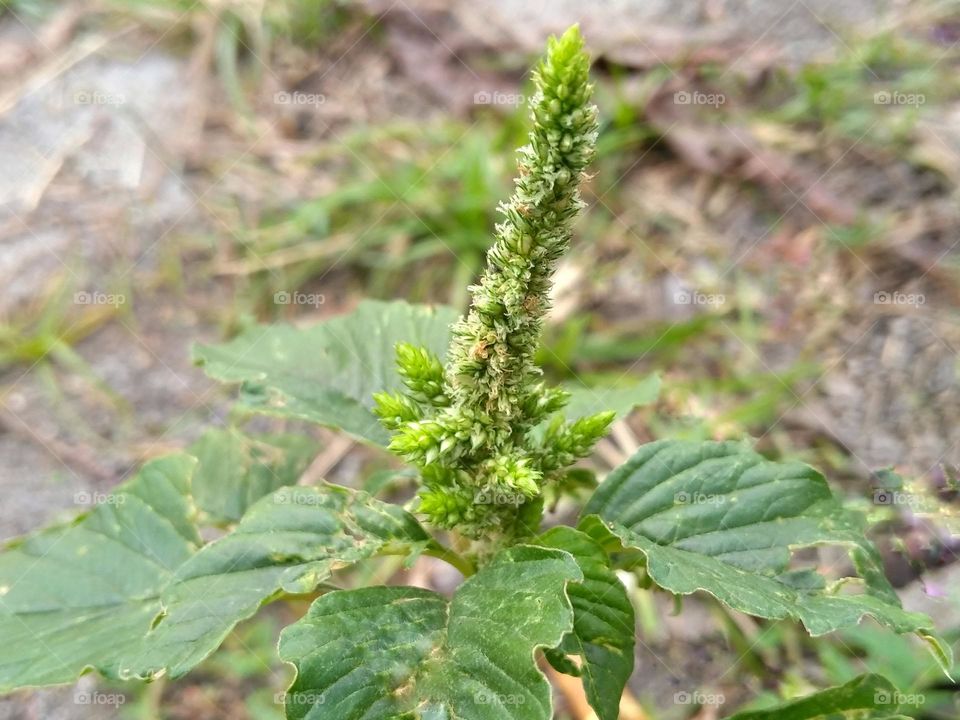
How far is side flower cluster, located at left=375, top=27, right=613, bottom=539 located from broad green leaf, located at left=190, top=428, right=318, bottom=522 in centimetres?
77

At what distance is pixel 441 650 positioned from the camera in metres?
1.76

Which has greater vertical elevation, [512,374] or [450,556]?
[512,374]

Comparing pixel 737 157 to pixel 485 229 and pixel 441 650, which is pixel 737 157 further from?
pixel 441 650

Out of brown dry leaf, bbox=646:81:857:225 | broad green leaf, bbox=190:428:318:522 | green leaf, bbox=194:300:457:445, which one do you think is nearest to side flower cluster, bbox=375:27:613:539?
green leaf, bbox=194:300:457:445

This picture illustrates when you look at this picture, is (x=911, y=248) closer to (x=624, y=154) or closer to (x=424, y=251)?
(x=624, y=154)

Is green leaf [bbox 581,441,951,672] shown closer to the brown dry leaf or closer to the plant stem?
the plant stem

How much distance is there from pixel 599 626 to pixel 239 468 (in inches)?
51.3

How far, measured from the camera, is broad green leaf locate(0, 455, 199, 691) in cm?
202

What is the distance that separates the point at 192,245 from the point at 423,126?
57.3 inches

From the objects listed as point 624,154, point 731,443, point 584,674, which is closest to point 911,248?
point 624,154

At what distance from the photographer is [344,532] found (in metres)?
1.96

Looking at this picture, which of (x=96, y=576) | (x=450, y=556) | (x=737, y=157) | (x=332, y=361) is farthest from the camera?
(x=737, y=157)

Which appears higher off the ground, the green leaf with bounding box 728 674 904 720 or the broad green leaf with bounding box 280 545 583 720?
the broad green leaf with bounding box 280 545 583 720

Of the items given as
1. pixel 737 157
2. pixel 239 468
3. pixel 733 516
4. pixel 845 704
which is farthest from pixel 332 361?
pixel 737 157
